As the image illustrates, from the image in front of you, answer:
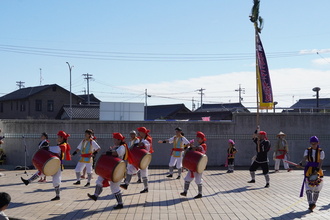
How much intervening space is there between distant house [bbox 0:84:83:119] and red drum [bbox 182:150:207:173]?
4065 cm

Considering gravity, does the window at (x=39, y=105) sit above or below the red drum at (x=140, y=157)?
above

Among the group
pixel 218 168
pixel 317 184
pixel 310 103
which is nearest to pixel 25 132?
pixel 218 168

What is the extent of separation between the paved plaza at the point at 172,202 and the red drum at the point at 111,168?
0.74 meters

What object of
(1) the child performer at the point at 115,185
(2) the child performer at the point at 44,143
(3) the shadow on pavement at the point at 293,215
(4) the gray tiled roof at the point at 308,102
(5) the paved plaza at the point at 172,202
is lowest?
(3) the shadow on pavement at the point at 293,215

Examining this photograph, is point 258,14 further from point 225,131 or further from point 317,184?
point 317,184

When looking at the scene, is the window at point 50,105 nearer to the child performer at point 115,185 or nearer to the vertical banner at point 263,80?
the vertical banner at point 263,80

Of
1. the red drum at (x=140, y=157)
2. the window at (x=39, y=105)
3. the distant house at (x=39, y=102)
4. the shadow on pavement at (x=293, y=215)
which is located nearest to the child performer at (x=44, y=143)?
the red drum at (x=140, y=157)

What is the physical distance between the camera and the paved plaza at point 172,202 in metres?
8.82

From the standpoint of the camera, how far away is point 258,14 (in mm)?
17266

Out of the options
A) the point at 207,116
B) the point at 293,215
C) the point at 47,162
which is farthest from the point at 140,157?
the point at 207,116

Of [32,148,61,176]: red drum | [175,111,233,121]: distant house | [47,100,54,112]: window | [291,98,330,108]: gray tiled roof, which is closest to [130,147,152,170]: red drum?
[32,148,61,176]: red drum

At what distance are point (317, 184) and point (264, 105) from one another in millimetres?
8620

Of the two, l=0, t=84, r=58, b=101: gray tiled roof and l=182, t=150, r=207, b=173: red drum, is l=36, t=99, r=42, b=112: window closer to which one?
l=0, t=84, r=58, b=101: gray tiled roof

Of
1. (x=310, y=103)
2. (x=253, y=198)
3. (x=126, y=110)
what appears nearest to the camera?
(x=253, y=198)
